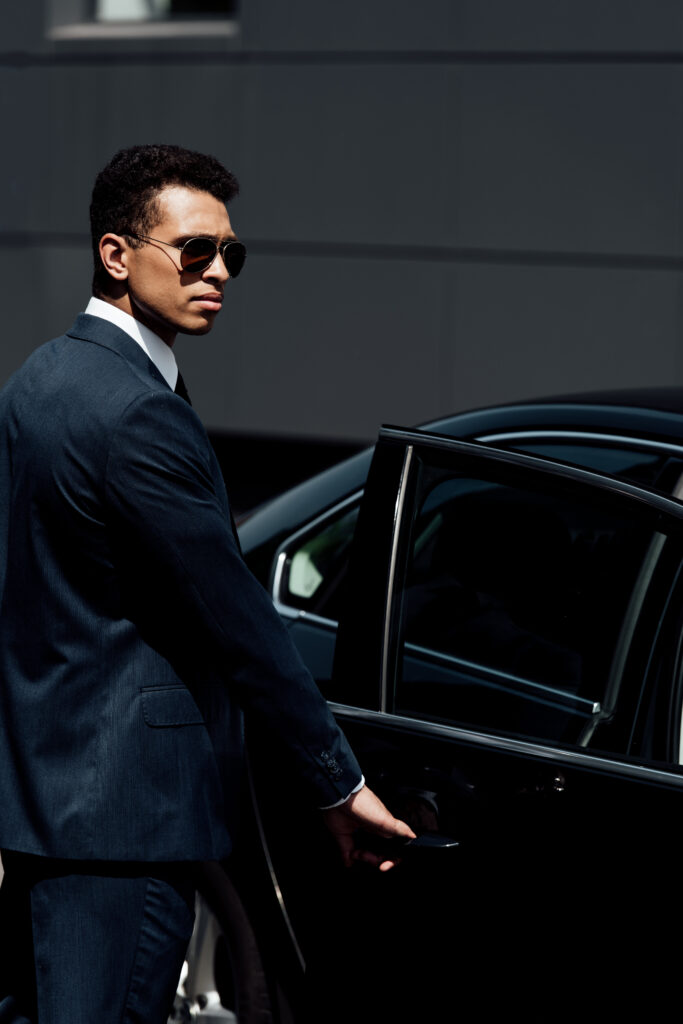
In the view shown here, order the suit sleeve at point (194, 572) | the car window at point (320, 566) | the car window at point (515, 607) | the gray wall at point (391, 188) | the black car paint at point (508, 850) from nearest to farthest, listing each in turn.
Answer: the suit sleeve at point (194, 572) → the black car paint at point (508, 850) → the car window at point (515, 607) → the car window at point (320, 566) → the gray wall at point (391, 188)

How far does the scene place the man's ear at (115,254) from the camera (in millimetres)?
1984

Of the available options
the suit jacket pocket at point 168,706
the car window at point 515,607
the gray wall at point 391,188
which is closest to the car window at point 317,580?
the car window at point 515,607

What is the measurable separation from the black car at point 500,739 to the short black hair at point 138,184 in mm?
559

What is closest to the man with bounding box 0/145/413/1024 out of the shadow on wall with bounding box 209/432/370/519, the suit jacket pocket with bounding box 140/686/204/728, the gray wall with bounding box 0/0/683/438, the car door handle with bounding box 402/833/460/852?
the suit jacket pocket with bounding box 140/686/204/728

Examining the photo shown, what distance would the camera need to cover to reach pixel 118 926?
1.98m

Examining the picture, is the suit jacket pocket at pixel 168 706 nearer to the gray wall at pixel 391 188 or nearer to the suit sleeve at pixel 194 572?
the suit sleeve at pixel 194 572

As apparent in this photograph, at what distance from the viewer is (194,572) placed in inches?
74.4

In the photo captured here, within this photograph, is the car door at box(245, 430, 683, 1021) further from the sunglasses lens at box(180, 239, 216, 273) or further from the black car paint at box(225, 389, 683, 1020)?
the sunglasses lens at box(180, 239, 216, 273)

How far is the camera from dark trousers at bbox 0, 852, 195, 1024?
77.7 inches

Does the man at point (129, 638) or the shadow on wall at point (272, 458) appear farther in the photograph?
the shadow on wall at point (272, 458)

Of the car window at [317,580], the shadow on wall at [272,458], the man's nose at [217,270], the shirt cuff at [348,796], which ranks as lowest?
the shadow on wall at [272,458]

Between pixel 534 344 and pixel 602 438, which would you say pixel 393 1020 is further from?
pixel 534 344

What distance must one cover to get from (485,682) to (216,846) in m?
0.78

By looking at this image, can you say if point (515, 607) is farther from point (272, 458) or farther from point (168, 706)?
point (272, 458)
